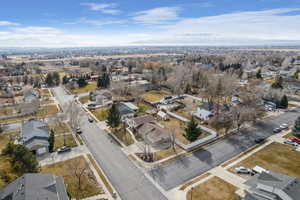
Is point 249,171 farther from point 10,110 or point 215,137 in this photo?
point 10,110

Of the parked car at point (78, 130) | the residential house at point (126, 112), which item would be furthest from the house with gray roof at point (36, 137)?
the residential house at point (126, 112)

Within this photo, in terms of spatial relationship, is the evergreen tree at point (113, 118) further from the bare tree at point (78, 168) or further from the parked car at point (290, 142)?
the parked car at point (290, 142)

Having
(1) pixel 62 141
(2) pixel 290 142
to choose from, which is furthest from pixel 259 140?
(1) pixel 62 141

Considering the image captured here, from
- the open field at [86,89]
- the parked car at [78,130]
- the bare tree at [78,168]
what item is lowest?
the bare tree at [78,168]

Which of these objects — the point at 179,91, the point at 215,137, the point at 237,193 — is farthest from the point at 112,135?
the point at 179,91

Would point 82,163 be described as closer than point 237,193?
No

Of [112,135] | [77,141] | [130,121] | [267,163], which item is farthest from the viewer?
[130,121]

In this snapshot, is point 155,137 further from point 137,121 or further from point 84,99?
point 84,99

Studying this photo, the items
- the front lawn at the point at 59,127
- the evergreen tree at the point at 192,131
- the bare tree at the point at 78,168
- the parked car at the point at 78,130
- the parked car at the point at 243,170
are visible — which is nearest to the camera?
the bare tree at the point at 78,168
